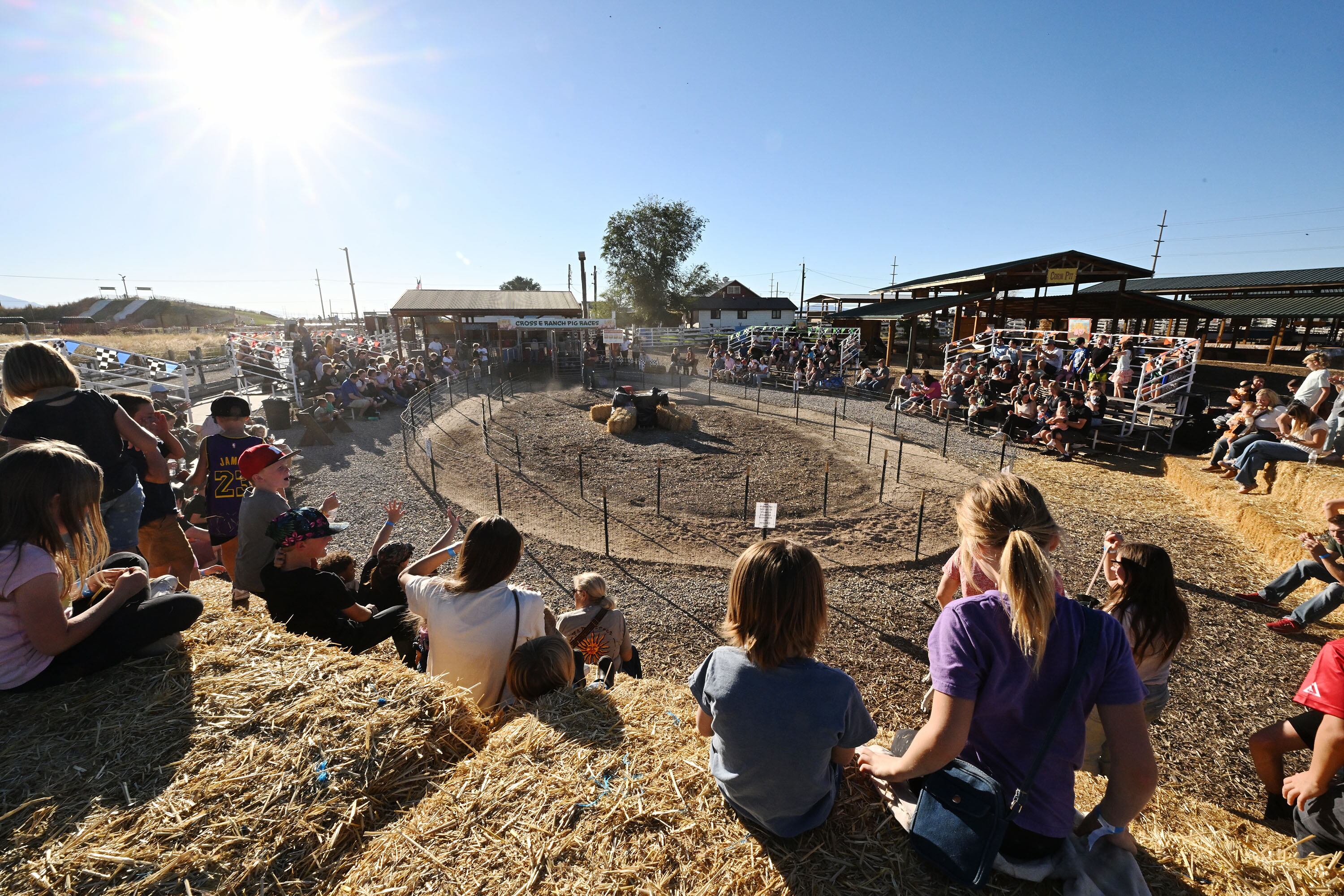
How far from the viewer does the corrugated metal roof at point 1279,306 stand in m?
19.8

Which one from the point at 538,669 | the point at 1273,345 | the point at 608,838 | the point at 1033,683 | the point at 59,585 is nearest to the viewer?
the point at 1033,683

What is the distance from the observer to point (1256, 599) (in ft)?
21.3

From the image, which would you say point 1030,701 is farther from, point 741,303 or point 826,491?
point 741,303

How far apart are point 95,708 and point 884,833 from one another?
3.50 m

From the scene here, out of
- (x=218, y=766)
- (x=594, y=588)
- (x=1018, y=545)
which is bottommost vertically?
(x=594, y=588)

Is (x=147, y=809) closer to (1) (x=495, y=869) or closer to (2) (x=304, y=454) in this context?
(1) (x=495, y=869)

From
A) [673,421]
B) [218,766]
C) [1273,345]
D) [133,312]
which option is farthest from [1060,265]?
[133,312]

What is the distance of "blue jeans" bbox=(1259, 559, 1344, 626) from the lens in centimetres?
539

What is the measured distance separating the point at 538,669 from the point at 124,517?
373 centimetres

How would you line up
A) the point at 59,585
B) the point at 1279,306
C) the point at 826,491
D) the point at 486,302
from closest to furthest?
the point at 59,585, the point at 826,491, the point at 1279,306, the point at 486,302

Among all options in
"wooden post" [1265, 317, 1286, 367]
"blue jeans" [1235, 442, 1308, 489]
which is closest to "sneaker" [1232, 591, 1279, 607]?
"blue jeans" [1235, 442, 1308, 489]

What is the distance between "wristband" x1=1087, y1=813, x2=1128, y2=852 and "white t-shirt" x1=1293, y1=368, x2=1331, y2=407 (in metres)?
11.4

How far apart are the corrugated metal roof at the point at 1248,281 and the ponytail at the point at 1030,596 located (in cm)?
2811

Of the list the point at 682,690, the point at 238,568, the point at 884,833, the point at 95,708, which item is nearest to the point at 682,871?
the point at 884,833
